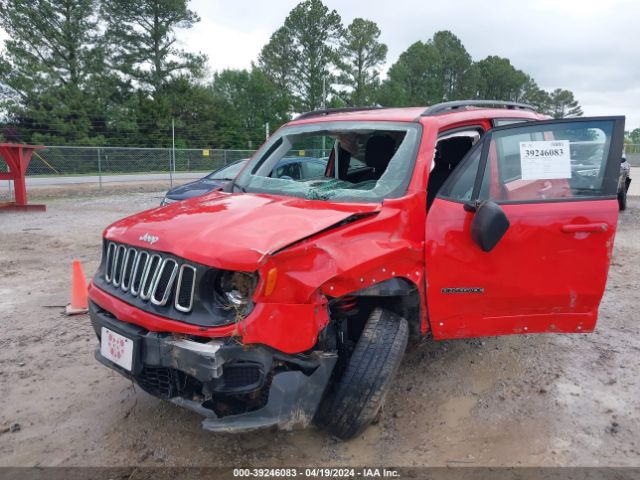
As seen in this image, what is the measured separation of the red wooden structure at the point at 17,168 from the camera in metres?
12.1

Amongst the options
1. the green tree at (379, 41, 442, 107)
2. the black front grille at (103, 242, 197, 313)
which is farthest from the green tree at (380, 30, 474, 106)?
the black front grille at (103, 242, 197, 313)

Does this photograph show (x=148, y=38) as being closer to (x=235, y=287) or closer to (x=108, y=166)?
(x=108, y=166)

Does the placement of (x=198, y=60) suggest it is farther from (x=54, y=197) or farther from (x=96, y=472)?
(x=96, y=472)

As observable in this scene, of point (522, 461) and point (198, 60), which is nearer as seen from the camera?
point (522, 461)

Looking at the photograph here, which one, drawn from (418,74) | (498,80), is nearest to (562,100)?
(498,80)

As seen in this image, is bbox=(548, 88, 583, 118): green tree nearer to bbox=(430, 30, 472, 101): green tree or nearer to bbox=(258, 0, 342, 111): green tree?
bbox=(430, 30, 472, 101): green tree

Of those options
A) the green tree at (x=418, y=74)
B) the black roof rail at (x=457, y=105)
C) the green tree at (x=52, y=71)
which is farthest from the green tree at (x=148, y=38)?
the black roof rail at (x=457, y=105)

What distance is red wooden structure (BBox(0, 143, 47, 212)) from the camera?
12.1 m

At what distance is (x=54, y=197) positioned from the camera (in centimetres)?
1673

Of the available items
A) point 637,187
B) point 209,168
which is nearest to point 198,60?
point 209,168

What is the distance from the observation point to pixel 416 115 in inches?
136

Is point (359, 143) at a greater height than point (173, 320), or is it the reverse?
point (359, 143)

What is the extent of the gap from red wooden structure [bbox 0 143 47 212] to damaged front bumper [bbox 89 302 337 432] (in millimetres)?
11663

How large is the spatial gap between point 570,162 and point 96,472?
3.35 meters
